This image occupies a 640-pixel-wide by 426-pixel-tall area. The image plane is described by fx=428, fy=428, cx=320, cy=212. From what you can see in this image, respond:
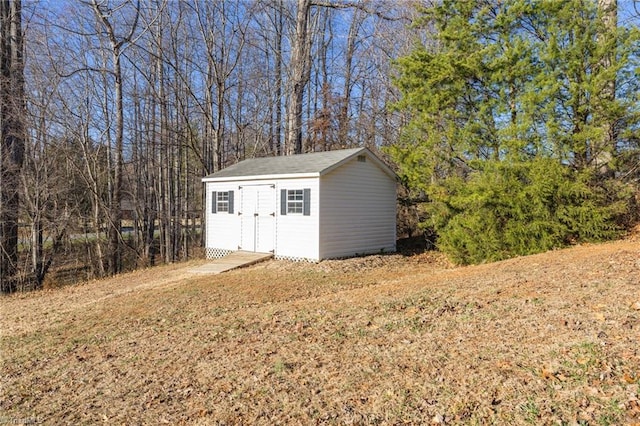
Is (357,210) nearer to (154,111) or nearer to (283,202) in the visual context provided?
(283,202)

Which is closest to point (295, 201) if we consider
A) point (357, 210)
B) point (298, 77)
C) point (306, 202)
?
point (306, 202)

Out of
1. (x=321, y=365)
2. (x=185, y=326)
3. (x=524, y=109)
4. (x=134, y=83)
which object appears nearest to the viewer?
(x=321, y=365)

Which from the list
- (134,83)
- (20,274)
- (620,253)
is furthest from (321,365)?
(134,83)

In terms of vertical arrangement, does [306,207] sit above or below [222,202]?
below

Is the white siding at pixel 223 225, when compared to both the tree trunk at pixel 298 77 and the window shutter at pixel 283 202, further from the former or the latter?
the tree trunk at pixel 298 77

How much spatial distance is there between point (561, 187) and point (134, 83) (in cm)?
1854

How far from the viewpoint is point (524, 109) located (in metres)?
9.87

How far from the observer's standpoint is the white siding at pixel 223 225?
42.6 ft

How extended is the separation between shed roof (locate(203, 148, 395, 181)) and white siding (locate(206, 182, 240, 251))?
0.30 m

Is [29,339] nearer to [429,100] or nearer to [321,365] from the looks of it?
[321,365]

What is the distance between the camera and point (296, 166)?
12180 millimetres

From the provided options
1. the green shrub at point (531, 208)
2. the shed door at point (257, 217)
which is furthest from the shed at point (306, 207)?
the green shrub at point (531, 208)

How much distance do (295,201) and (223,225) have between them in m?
2.94

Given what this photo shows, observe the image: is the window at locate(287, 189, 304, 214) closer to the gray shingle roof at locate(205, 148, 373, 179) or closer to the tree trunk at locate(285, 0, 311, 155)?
the gray shingle roof at locate(205, 148, 373, 179)
